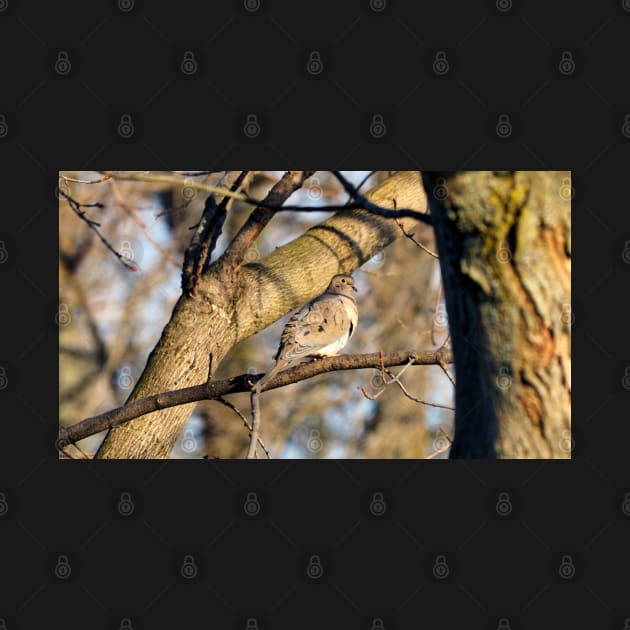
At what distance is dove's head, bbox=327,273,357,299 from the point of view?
6.84 m

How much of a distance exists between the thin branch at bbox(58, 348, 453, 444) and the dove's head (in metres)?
1.83

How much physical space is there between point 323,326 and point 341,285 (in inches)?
19.9

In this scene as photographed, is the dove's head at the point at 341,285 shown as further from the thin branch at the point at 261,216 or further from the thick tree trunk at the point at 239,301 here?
the thin branch at the point at 261,216

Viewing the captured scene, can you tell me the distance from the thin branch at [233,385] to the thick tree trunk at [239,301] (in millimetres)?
485

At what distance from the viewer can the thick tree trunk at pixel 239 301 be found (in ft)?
18.8

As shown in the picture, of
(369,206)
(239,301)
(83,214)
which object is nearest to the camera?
(369,206)

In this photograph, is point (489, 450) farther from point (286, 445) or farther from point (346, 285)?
point (286, 445)

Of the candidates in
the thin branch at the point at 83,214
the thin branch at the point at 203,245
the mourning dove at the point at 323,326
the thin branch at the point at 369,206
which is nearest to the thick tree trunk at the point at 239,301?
the thin branch at the point at 203,245

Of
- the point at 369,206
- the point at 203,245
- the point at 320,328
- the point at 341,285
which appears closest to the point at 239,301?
the point at 203,245

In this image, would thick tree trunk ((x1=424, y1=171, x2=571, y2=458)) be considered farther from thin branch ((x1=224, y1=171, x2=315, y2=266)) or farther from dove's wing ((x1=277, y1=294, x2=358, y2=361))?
dove's wing ((x1=277, y1=294, x2=358, y2=361))

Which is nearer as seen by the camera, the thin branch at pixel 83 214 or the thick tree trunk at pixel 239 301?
the thin branch at pixel 83 214

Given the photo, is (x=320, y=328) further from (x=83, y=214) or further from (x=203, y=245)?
(x=83, y=214)

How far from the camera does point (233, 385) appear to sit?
15.9 feet

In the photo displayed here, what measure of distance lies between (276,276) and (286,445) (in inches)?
190
